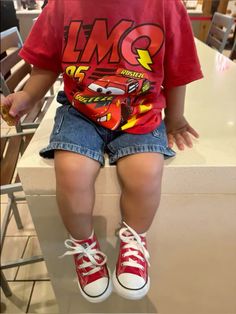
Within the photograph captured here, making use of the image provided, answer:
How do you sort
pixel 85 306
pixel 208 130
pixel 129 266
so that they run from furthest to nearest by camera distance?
pixel 85 306
pixel 208 130
pixel 129 266

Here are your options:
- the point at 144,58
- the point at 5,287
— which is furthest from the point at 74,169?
the point at 5,287

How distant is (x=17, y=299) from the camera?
976 millimetres

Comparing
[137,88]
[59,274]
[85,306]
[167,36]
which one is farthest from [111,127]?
[85,306]

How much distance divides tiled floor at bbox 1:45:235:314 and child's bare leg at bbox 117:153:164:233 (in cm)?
62

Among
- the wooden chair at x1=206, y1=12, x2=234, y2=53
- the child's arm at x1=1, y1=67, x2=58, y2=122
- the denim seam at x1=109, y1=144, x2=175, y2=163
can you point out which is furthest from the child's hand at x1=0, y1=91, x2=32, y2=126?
the wooden chair at x1=206, y1=12, x2=234, y2=53

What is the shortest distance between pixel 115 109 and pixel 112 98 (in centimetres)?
2

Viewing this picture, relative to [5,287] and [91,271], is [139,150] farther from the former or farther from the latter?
[5,287]

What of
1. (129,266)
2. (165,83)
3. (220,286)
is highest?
(165,83)

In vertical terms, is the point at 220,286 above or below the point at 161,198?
below

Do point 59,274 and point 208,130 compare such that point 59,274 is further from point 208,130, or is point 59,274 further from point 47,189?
point 208,130

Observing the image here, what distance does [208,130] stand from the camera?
24.7 inches

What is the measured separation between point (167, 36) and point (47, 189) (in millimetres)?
364

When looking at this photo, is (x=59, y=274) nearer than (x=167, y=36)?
No

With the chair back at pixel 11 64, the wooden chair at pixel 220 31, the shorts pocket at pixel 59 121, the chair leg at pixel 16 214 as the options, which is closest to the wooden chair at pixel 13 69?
the chair back at pixel 11 64
